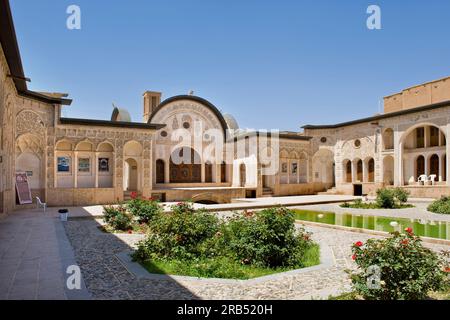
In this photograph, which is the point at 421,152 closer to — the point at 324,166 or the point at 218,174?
the point at 324,166

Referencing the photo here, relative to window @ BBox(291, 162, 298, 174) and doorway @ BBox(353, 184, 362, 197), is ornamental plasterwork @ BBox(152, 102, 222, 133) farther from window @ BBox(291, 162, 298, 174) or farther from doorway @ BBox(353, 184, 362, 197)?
doorway @ BBox(353, 184, 362, 197)

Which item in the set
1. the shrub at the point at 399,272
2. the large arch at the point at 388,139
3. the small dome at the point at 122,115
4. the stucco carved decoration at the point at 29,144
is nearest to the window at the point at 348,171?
the large arch at the point at 388,139

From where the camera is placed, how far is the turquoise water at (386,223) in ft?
37.2

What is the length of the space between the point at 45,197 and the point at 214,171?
1298 centimetres

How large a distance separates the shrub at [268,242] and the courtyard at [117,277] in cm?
71

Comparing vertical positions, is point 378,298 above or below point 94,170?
below

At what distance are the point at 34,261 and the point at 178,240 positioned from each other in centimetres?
280

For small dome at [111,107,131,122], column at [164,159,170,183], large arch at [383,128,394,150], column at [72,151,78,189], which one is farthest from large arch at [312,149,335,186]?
column at [72,151,78,189]

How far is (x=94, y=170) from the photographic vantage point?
20.5m

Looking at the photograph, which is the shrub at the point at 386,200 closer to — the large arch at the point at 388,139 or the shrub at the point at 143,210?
the large arch at the point at 388,139

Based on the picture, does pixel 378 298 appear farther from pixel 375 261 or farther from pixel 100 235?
pixel 100 235

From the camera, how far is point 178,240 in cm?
735

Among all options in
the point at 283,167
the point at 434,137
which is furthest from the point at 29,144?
the point at 434,137
